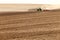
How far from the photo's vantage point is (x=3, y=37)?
347 millimetres

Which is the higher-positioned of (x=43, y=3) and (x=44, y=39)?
(x=43, y=3)

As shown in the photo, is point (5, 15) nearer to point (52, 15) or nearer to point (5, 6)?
point (5, 6)

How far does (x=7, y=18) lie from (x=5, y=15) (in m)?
0.01

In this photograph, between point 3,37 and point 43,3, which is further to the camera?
point 43,3

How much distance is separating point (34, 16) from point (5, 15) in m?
0.11

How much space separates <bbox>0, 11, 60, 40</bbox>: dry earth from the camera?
364mm

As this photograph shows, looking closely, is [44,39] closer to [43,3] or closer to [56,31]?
[56,31]

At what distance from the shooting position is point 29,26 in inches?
15.7

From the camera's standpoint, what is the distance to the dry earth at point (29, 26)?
1.19 ft

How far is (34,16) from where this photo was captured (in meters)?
0.44

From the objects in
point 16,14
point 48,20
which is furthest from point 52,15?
point 16,14

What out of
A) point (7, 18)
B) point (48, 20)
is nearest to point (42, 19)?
point (48, 20)

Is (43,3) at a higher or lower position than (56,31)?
higher

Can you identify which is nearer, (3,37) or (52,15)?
(3,37)
